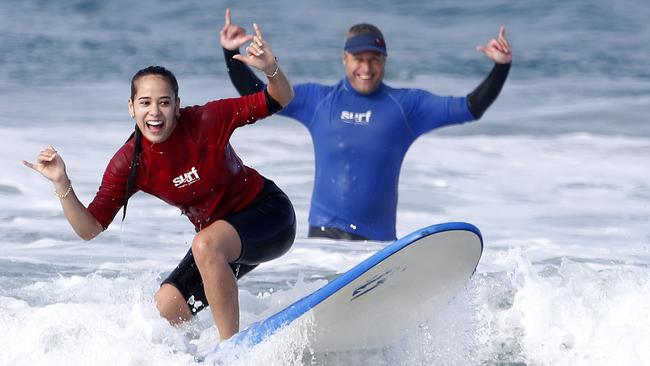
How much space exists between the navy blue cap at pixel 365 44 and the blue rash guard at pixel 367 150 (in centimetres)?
28

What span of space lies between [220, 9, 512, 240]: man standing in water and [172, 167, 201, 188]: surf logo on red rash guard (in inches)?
84.0

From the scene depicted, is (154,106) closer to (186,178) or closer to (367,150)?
(186,178)

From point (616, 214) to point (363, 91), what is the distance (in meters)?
3.32

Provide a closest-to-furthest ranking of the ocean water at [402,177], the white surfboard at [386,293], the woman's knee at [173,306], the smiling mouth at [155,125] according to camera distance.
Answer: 1. the white surfboard at [386,293]
2. the smiling mouth at [155,125]
3. the woman's knee at [173,306]
4. the ocean water at [402,177]

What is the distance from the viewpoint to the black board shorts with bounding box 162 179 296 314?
512 cm

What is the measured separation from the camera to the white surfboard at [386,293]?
15.9 feet

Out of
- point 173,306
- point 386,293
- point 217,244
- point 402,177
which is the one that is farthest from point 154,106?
point 402,177

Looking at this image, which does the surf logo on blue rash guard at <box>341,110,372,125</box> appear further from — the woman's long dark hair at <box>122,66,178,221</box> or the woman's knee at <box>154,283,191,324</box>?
the woman's long dark hair at <box>122,66,178,221</box>

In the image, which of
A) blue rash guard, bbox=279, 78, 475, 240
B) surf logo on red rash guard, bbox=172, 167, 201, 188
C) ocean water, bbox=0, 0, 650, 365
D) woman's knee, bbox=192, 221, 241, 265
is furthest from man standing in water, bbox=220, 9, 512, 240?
woman's knee, bbox=192, 221, 241, 265

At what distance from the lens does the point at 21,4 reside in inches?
842

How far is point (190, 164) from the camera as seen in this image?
16.6 ft

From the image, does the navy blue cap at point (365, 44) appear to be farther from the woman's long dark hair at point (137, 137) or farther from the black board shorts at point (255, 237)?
the woman's long dark hair at point (137, 137)

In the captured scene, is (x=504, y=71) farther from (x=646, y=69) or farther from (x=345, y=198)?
(x=646, y=69)

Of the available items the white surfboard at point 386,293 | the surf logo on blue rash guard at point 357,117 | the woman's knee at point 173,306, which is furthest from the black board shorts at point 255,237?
the surf logo on blue rash guard at point 357,117
